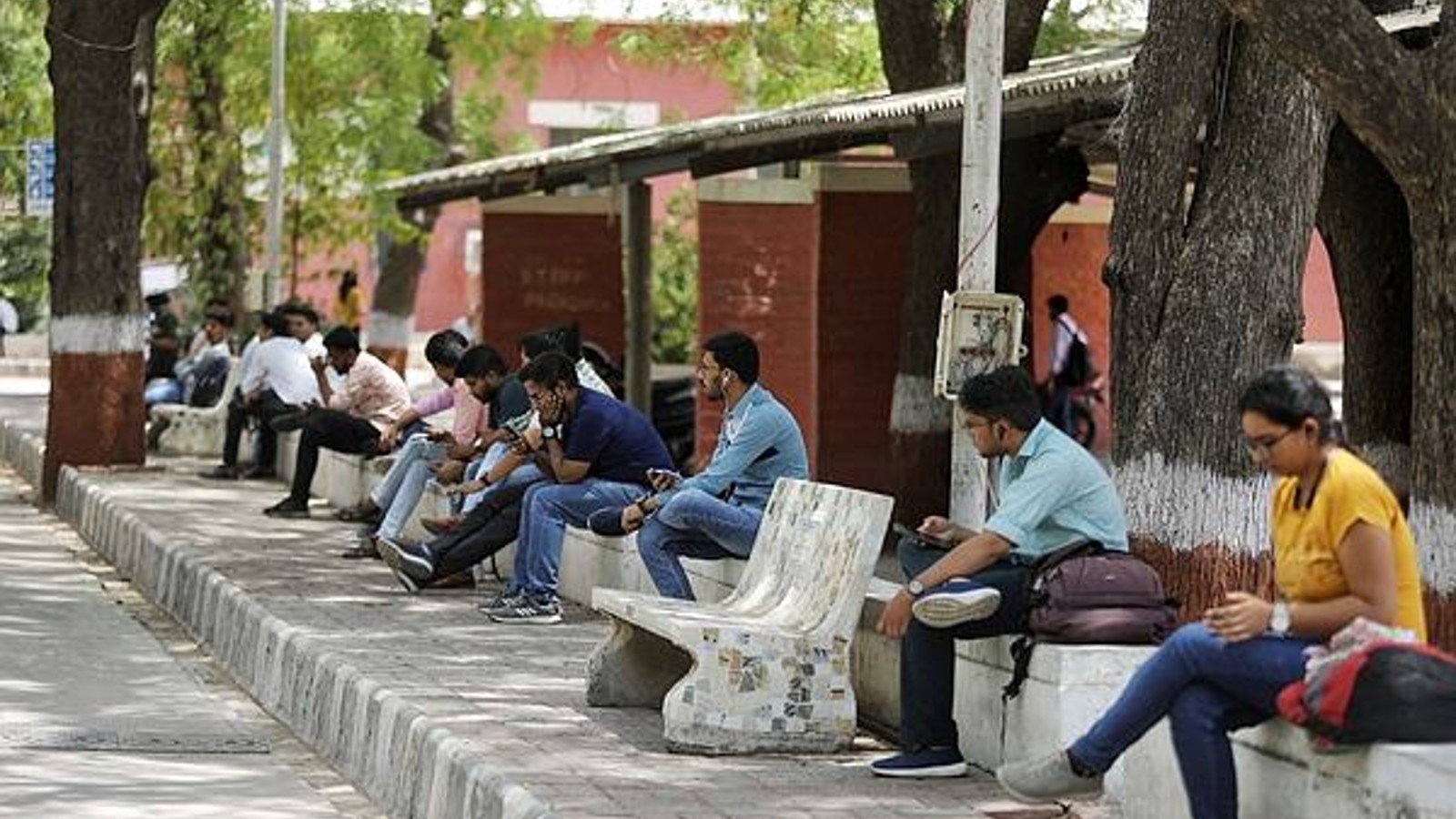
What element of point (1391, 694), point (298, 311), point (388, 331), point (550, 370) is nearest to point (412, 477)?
point (550, 370)

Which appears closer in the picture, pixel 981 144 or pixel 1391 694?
pixel 1391 694

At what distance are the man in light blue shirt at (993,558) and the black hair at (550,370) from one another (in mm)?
4675

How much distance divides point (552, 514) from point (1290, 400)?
7.23m

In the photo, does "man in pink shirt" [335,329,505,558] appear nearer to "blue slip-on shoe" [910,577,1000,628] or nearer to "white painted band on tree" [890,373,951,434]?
"white painted band on tree" [890,373,951,434]

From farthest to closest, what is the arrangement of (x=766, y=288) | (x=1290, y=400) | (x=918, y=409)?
(x=766, y=288), (x=918, y=409), (x=1290, y=400)

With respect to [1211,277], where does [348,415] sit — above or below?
below

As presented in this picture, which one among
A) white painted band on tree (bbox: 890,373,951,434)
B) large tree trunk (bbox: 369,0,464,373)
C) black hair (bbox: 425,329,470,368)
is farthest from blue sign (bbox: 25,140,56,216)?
large tree trunk (bbox: 369,0,464,373)

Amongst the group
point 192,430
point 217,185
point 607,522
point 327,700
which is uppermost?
point 217,185

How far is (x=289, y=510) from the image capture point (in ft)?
70.3

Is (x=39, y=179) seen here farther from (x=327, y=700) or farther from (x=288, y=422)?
(x=327, y=700)

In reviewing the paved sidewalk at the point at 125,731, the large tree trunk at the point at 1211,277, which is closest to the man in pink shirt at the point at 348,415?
the paved sidewalk at the point at 125,731

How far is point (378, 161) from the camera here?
37406mm

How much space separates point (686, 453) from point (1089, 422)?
12.4 ft

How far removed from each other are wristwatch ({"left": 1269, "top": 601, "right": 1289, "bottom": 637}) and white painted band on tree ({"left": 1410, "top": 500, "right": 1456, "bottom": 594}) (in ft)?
6.90
